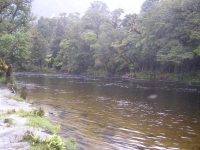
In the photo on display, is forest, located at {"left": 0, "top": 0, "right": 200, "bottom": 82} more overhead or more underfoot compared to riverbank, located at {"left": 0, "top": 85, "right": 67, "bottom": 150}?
more overhead

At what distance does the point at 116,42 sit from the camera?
61281 millimetres

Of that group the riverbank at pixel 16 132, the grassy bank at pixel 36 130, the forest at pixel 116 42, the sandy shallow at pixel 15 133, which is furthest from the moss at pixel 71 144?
the forest at pixel 116 42

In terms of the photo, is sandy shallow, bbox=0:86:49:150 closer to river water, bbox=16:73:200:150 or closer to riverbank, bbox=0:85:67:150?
riverbank, bbox=0:85:67:150

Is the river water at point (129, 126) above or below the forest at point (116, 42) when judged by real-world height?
below

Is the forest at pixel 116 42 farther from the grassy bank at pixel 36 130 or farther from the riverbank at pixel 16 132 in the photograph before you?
the riverbank at pixel 16 132

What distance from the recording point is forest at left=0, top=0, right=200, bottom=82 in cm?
3303

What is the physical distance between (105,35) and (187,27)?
83.2ft

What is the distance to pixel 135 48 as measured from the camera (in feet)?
192

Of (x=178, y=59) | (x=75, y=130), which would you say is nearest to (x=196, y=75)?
(x=178, y=59)

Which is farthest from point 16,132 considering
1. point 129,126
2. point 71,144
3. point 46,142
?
point 129,126

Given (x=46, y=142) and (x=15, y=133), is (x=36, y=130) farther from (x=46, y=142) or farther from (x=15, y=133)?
(x=46, y=142)

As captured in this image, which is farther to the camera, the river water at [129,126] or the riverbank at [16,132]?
the river water at [129,126]

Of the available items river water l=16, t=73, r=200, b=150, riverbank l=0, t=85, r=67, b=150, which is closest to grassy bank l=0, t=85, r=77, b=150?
riverbank l=0, t=85, r=67, b=150

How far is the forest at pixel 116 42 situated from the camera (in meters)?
33.0
